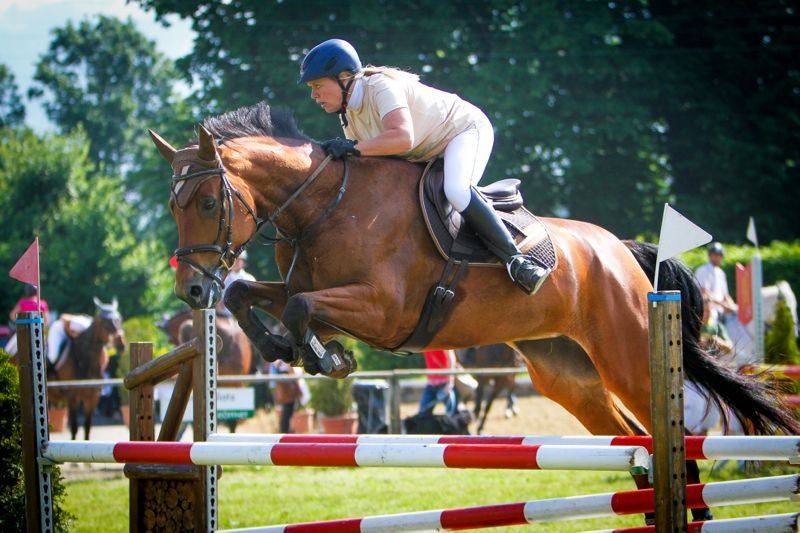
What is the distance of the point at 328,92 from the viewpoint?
476 centimetres

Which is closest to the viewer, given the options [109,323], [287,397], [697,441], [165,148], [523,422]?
[697,441]

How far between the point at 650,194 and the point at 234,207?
1953cm

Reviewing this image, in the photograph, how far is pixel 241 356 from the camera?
11.5 m

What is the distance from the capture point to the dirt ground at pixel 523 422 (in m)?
11.3

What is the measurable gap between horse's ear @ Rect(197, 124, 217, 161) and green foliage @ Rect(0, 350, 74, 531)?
Result: 1.78 meters

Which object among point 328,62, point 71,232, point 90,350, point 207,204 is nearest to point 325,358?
point 207,204

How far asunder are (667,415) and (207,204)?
225 centimetres

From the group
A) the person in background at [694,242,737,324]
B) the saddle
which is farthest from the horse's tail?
the person in background at [694,242,737,324]

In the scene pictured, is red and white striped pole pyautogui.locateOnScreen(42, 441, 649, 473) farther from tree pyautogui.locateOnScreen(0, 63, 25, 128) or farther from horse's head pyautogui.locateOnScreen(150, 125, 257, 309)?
tree pyautogui.locateOnScreen(0, 63, 25, 128)

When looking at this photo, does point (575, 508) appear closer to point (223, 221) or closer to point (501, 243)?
point (501, 243)

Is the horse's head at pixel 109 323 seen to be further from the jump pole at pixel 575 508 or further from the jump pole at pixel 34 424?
the jump pole at pixel 575 508

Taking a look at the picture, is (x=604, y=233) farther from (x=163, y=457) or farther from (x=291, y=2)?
(x=291, y=2)

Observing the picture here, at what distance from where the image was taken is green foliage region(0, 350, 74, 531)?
16.1 feet

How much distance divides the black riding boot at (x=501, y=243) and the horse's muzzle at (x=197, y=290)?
1354mm
